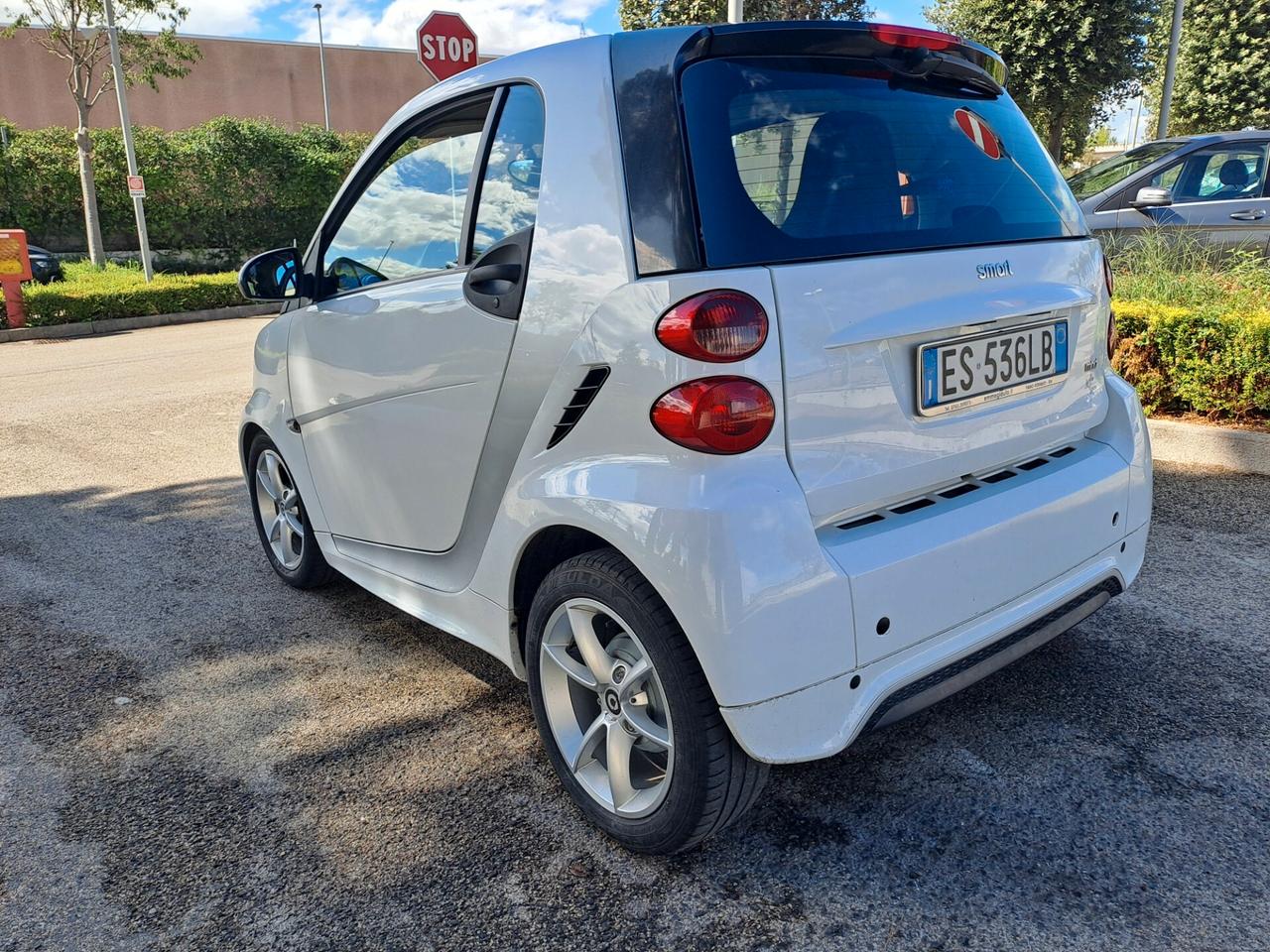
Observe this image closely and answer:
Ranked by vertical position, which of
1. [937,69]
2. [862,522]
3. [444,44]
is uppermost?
[444,44]

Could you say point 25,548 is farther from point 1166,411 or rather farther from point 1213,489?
point 1166,411

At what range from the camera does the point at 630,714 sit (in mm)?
2258

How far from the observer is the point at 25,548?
486 cm

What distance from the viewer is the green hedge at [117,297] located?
52.2ft

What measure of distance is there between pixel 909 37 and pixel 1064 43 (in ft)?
68.4

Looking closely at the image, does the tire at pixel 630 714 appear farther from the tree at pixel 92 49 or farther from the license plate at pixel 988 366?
the tree at pixel 92 49

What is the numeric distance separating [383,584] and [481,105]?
1507 mm

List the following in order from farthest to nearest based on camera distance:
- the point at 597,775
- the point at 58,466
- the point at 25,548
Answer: the point at 58,466
the point at 25,548
the point at 597,775

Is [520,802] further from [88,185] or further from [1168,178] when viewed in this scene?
[88,185]

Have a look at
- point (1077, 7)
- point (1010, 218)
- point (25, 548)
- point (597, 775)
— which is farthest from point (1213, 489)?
point (1077, 7)

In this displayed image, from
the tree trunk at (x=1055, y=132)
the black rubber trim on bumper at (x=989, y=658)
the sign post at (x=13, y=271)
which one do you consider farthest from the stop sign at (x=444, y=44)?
the tree trunk at (x=1055, y=132)

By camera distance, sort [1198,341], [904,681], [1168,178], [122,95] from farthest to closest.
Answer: [122,95]
[1168,178]
[1198,341]
[904,681]

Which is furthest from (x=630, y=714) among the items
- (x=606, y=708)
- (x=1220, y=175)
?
(x=1220, y=175)

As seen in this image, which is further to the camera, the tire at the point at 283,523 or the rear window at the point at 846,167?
the tire at the point at 283,523
